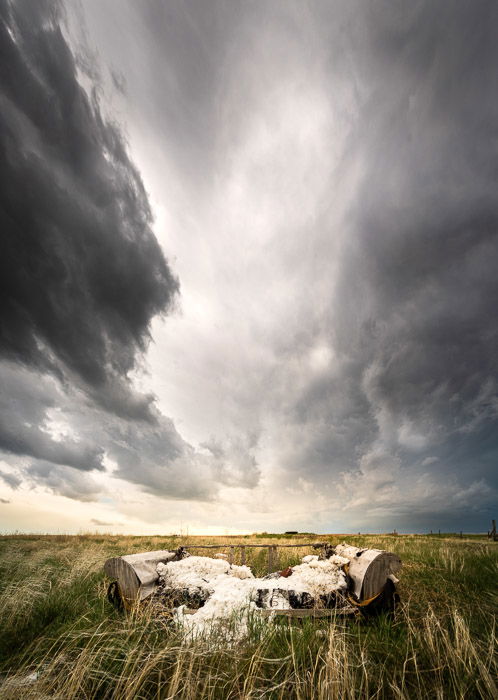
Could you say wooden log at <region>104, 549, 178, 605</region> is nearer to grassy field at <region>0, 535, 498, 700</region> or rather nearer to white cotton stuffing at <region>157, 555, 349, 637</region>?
grassy field at <region>0, 535, 498, 700</region>

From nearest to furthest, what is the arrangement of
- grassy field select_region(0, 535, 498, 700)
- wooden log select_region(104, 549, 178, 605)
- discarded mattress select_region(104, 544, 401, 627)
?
grassy field select_region(0, 535, 498, 700) < discarded mattress select_region(104, 544, 401, 627) < wooden log select_region(104, 549, 178, 605)

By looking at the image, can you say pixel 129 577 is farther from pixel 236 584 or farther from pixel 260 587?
pixel 260 587

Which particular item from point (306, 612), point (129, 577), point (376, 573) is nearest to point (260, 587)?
point (306, 612)

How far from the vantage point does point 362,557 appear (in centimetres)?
667

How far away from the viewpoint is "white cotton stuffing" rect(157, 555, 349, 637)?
5.84m

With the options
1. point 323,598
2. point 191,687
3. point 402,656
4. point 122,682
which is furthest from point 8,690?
point 323,598

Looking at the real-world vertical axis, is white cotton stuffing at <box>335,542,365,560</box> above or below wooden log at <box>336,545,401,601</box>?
above

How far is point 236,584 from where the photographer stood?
6.93 m

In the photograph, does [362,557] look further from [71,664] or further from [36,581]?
[36,581]

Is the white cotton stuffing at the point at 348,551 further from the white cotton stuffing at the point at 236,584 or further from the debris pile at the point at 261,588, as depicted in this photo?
the white cotton stuffing at the point at 236,584

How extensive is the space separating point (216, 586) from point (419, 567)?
24.1 feet

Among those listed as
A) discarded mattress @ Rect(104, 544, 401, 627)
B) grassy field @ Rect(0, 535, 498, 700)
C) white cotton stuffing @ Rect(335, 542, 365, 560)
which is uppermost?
white cotton stuffing @ Rect(335, 542, 365, 560)

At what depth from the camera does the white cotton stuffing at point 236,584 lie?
584cm

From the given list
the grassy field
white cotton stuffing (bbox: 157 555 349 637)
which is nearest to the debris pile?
white cotton stuffing (bbox: 157 555 349 637)
